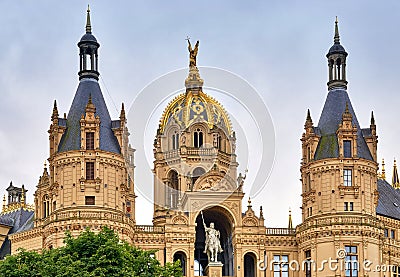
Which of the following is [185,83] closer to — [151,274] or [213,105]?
[213,105]

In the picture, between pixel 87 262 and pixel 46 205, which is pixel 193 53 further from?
pixel 87 262

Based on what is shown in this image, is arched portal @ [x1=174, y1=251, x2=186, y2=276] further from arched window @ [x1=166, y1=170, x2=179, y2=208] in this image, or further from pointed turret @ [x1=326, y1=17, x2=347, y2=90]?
pointed turret @ [x1=326, y1=17, x2=347, y2=90]

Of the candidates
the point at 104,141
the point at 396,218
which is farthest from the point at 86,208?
the point at 396,218

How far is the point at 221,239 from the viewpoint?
467 ft

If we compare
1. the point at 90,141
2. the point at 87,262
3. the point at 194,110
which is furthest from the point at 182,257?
the point at 87,262

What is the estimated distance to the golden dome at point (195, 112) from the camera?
489 ft

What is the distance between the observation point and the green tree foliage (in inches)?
3952

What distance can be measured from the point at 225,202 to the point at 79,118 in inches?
688

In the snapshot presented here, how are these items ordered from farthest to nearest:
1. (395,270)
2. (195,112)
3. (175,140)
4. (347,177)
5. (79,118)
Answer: (195,112), (175,140), (395,270), (347,177), (79,118)

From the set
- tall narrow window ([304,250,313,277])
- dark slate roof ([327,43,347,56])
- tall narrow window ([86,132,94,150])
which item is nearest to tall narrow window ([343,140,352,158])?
tall narrow window ([304,250,313,277])

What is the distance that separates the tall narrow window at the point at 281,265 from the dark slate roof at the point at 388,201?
11.6m

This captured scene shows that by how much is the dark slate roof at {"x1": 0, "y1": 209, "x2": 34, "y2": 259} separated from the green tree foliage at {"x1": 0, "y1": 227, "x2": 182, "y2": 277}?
42950 mm

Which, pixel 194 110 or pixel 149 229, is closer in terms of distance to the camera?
pixel 149 229

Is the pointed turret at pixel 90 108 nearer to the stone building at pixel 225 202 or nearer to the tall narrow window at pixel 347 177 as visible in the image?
the stone building at pixel 225 202
